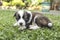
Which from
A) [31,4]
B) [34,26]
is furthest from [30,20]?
[31,4]

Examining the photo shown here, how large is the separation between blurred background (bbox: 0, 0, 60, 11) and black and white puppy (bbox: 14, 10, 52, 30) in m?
3.65

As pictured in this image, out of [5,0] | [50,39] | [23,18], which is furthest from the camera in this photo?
[5,0]

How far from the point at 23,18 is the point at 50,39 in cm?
77

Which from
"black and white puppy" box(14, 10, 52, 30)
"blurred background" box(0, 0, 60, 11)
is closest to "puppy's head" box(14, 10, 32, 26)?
"black and white puppy" box(14, 10, 52, 30)

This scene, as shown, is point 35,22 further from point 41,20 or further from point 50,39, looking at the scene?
point 50,39

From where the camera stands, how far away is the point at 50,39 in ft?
10.2

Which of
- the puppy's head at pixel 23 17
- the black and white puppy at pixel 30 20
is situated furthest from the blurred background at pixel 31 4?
the puppy's head at pixel 23 17

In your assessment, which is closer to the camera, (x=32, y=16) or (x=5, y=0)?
(x=32, y=16)

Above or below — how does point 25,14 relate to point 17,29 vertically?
above

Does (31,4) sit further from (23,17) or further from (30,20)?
(23,17)

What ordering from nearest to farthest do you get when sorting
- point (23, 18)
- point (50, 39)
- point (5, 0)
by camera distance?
point (50, 39) → point (23, 18) → point (5, 0)

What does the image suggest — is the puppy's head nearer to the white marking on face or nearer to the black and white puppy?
the black and white puppy

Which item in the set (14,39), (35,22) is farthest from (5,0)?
(14,39)

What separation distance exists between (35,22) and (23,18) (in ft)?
1.06
